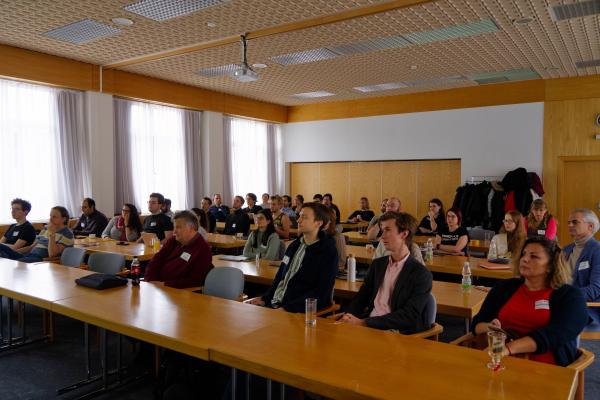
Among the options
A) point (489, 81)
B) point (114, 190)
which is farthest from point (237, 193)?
point (489, 81)

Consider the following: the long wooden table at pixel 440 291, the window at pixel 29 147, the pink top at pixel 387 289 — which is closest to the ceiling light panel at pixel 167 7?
the long wooden table at pixel 440 291

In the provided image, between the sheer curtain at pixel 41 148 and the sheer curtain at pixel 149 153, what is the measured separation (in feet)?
2.49

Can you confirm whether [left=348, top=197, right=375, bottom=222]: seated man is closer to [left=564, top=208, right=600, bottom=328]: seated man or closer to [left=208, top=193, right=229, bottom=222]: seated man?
[left=208, top=193, right=229, bottom=222]: seated man

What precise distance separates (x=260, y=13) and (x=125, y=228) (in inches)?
147

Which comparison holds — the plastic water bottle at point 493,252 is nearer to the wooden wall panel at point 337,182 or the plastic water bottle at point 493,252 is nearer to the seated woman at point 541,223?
the seated woman at point 541,223

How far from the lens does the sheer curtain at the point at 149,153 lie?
30.6ft

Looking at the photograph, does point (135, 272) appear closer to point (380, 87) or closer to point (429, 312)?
point (429, 312)

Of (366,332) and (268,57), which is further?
(268,57)

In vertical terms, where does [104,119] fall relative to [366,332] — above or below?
above

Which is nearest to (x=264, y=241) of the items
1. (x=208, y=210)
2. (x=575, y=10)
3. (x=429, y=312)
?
(x=429, y=312)

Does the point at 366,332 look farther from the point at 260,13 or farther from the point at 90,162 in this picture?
the point at 90,162

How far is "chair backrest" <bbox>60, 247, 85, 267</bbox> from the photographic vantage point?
5.11 meters

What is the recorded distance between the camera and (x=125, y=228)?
720cm

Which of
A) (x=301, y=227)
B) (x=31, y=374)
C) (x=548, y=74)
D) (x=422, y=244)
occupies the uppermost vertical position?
(x=548, y=74)
